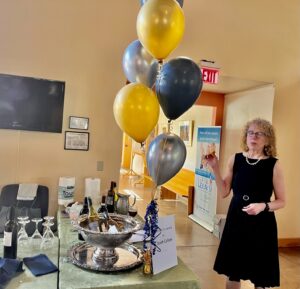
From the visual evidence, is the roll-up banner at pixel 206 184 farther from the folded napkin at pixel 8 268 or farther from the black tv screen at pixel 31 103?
the folded napkin at pixel 8 268

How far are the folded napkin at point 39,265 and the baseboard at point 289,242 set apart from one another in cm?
362

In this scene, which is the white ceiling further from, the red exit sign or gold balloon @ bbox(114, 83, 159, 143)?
gold balloon @ bbox(114, 83, 159, 143)

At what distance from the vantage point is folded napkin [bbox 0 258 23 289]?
1.38 metres

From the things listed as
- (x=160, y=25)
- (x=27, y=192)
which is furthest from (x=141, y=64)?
(x=27, y=192)

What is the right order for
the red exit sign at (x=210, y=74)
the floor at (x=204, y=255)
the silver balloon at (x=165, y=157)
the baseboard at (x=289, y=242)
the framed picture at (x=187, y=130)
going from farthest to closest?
the framed picture at (x=187, y=130) < the baseboard at (x=289, y=242) < the red exit sign at (x=210, y=74) < the floor at (x=204, y=255) < the silver balloon at (x=165, y=157)

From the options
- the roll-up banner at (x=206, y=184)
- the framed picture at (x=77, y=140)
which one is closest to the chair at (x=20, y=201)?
the framed picture at (x=77, y=140)

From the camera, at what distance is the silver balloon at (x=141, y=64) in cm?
207

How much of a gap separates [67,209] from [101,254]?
3.71ft

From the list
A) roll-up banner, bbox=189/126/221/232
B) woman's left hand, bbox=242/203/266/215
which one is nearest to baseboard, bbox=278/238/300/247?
roll-up banner, bbox=189/126/221/232

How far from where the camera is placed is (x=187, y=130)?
682cm

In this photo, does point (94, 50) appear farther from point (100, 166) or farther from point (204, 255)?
point (204, 255)

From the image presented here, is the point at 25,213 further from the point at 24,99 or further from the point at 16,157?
the point at 24,99

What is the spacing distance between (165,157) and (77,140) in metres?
1.75

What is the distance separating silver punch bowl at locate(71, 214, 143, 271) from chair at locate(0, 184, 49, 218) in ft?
4.21
